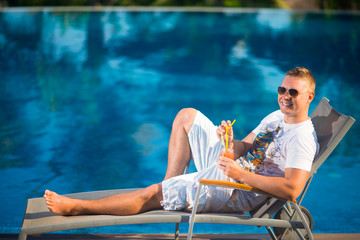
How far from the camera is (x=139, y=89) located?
29.8 feet

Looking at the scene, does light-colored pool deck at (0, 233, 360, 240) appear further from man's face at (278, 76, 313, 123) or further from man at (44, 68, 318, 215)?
man's face at (278, 76, 313, 123)

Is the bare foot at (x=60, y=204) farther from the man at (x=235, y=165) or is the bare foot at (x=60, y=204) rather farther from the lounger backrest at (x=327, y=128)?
the lounger backrest at (x=327, y=128)

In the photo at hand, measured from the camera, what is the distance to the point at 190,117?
3145mm

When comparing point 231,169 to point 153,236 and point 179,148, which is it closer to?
point 179,148

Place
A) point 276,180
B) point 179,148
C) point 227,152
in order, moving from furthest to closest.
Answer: point 179,148
point 227,152
point 276,180

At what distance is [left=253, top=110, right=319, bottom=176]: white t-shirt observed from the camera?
261 centimetres

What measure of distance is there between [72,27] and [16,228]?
42.1 feet

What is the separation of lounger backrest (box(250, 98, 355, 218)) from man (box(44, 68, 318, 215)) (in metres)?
0.08

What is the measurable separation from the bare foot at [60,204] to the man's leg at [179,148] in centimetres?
70

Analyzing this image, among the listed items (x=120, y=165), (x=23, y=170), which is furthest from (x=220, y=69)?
(x=23, y=170)

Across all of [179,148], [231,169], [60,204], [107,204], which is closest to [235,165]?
[231,169]

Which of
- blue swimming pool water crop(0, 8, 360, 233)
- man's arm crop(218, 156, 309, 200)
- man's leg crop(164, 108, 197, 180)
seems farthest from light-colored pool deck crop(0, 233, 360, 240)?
man's arm crop(218, 156, 309, 200)

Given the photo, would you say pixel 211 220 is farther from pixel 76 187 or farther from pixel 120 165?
pixel 120 165

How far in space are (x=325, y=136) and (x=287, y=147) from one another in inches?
14.9
